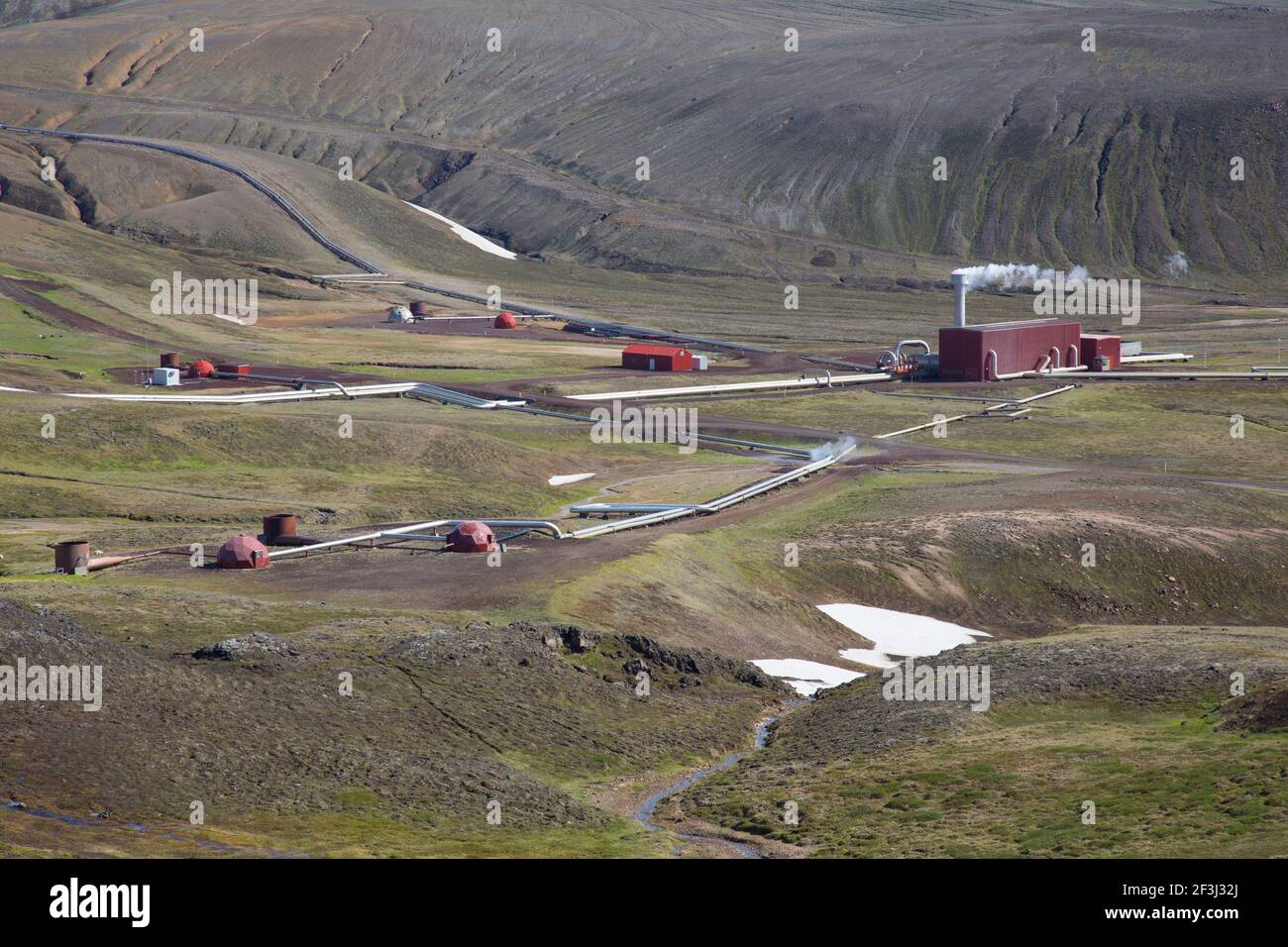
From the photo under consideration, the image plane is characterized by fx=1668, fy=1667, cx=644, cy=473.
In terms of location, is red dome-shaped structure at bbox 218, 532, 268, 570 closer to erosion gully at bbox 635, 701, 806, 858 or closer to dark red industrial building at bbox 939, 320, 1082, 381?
erosion gully at bbox 635, 701, 806, 858

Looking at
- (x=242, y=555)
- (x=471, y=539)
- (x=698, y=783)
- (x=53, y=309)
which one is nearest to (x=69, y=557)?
(x=242, y=555)

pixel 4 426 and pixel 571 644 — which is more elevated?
pixel 4 426

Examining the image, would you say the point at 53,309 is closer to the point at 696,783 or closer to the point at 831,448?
the point at 831,448

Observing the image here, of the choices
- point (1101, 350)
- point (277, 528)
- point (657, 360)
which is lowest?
point (277, 528)

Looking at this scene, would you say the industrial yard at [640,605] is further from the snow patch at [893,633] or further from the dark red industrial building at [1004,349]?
the dark red industrial building at [1004,349]
